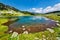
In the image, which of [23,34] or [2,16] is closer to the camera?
[23,34]

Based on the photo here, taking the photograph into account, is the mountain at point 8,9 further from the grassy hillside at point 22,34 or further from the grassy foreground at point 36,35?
the grassy foreground at point 36,35

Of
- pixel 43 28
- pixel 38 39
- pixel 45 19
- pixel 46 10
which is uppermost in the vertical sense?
pixel 46 10

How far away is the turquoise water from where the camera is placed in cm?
224

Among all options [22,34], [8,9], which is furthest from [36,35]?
[8,9]

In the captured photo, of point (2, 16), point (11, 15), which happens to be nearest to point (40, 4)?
point (11, 15)

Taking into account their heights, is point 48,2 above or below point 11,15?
above

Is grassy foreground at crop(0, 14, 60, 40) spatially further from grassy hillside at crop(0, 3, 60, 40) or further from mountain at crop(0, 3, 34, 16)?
mountain at crop(0, 3, 34, 16)

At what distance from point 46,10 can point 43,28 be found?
344mm

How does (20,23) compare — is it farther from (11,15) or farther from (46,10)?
(46,10)

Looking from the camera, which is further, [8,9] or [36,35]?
[8,9]

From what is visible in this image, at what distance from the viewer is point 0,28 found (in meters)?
2.20

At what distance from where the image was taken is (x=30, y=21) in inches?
88.7

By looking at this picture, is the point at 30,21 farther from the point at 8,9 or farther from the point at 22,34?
the point at 8,9

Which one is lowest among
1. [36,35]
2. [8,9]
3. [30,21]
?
[36,35]
